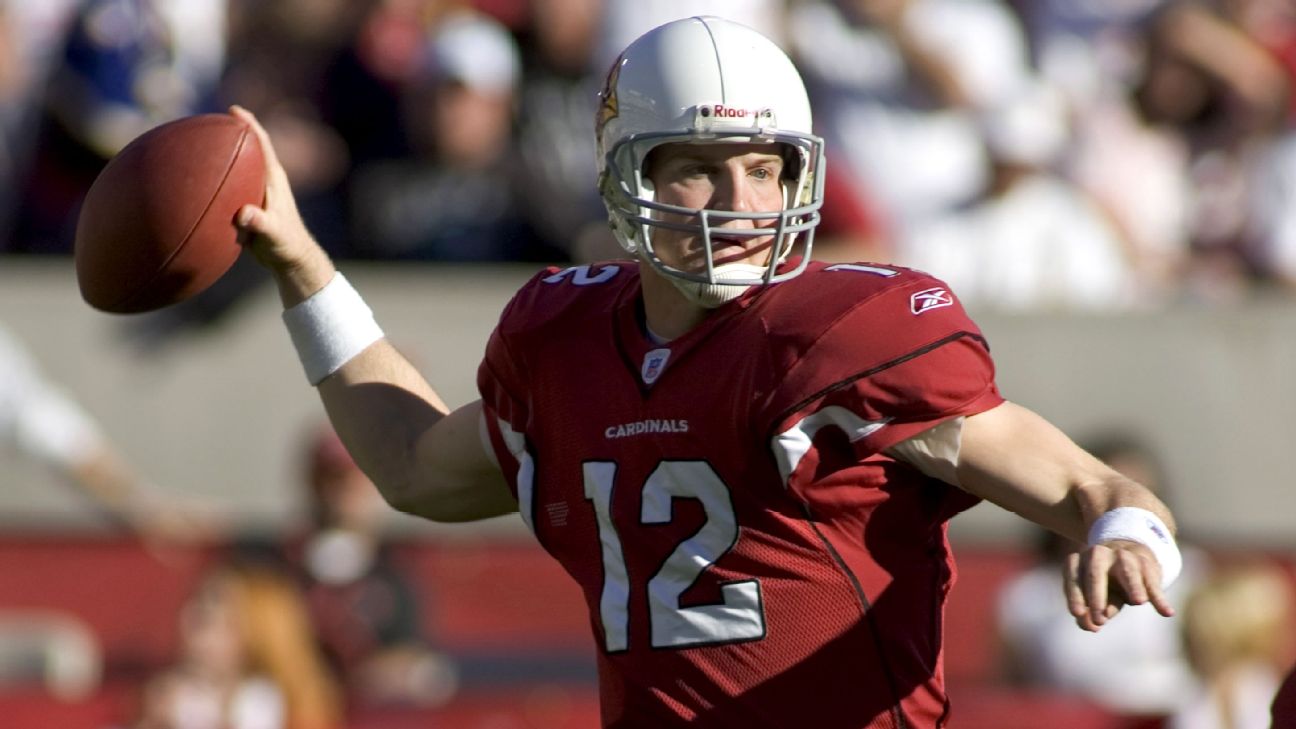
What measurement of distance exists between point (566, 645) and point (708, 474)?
11.6 feet

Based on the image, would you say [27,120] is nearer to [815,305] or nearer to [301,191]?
[301,191]

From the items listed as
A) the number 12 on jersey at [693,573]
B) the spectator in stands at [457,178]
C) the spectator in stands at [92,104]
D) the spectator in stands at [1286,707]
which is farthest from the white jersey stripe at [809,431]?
the spectator in stands at [92,104]

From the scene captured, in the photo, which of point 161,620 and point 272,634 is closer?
point 272,634

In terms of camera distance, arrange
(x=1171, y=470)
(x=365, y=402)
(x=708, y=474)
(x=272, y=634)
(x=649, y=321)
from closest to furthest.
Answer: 1. (x=708, y=474)
2. (x=649, y=321)
3. (x=365, y=402)
4. (x=272, y=634)
5. (x=1171, y=470)

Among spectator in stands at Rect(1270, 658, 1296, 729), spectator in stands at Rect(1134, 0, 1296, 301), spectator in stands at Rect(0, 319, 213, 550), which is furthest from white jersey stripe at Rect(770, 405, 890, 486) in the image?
spectator in stands at Rect(1134, 0, 1296, 301)

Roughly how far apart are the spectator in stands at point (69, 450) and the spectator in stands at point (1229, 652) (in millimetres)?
3105

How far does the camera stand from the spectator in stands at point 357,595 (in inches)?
225

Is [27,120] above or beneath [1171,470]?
above

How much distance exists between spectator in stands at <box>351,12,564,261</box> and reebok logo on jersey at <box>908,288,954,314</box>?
4047 millimetres

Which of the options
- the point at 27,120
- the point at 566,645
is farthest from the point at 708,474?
the point at 27,120

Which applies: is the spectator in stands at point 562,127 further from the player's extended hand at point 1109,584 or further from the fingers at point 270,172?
the player's extended hand at point 1109,584

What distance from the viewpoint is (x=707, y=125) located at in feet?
9.05

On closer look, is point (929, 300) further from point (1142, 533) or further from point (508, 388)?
point (508, 388)

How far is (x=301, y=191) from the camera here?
670cm
